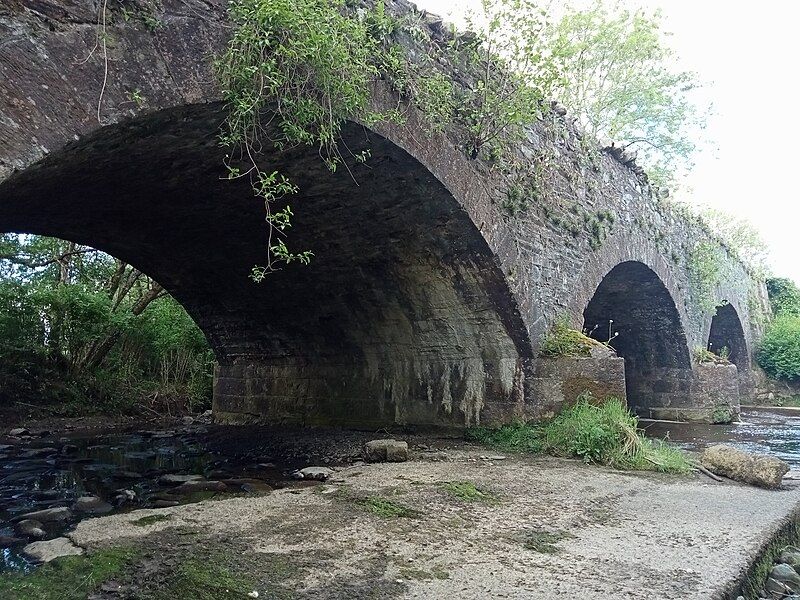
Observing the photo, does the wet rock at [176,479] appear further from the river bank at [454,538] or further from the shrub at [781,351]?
the shrub at [781,351]

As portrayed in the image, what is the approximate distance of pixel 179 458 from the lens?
276 inches

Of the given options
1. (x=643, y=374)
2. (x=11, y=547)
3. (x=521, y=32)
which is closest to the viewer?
(x=11, y=547)

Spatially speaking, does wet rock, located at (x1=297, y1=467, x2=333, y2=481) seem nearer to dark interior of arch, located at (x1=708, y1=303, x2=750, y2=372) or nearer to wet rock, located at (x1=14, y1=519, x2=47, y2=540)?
wet rock, located at (x1=14, y1=519, x2=47, y2=540)

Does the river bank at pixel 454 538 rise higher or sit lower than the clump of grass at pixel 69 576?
higher

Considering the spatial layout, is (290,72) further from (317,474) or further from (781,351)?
(781,351)

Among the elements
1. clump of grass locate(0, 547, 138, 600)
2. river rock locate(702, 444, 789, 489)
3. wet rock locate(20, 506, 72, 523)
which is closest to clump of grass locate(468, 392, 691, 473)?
river rock locate(702, 444, 789, 489)

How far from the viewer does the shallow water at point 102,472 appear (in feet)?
14.5

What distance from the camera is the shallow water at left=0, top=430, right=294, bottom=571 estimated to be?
4422 mm

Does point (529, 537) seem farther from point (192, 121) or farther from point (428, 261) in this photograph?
point (428, 261)

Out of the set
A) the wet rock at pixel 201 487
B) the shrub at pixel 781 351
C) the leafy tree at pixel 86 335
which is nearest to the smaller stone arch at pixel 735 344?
the shrub at pixel 781 351

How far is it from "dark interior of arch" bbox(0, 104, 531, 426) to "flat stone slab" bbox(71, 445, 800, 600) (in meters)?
2.19

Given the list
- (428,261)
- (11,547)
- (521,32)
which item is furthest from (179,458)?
(521,32)

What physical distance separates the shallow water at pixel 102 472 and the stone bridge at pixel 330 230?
190 cm

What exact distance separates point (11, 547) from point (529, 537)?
2.56 m
